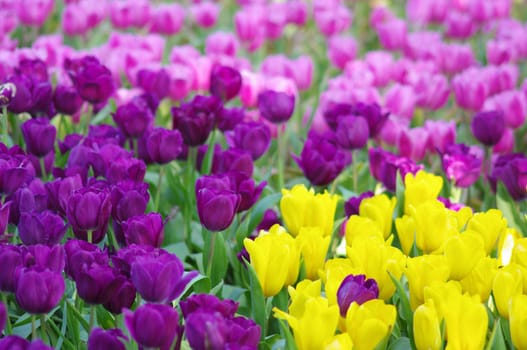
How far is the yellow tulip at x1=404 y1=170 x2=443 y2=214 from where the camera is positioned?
194 cm

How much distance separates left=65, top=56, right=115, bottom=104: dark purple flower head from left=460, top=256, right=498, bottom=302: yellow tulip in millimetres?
1211

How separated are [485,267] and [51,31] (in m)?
3.35

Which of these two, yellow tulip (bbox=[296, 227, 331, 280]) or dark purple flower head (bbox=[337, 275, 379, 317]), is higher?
dark purple flower head (bbox=[337, 275, 379, 317])


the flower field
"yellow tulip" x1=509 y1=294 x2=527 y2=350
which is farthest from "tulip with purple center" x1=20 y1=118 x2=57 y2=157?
"yellow tulip" x1=509 y1=294 x2=527 y2=350

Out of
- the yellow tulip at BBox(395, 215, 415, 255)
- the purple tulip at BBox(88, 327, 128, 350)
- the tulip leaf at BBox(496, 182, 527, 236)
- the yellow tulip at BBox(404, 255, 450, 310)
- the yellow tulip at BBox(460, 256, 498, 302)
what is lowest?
the tulip leaf at BBox(496, 182, 527, 236)

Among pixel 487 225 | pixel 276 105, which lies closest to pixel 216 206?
pixel 487 225

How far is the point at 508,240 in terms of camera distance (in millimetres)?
1776

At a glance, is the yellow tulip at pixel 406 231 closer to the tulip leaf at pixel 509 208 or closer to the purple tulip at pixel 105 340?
the tulip leaf at pixel 509 208

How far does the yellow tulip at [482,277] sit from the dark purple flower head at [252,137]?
794 millimetres

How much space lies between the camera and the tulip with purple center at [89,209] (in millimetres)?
1579

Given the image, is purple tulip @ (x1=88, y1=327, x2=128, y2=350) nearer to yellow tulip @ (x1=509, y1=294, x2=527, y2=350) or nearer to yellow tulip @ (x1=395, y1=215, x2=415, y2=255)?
yellow tulip @ (x1=509, y1=294, x2=527, y2=350)

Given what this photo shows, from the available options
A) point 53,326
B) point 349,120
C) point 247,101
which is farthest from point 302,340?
point 247,101

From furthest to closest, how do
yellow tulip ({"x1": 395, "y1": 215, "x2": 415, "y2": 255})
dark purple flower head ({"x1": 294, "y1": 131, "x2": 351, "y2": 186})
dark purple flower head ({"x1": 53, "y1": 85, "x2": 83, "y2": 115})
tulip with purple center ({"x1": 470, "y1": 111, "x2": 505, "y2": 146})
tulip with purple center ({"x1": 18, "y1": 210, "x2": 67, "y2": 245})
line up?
tulip with purple center ({"x1": 470, "y1": 111, "x2": 505, "y2": 146})
dark purple flower head ({"x1": 53, "y1": 85, "x2": 83, "y2": 115})
dark purple flower head ({"x1": 294, "y1": 131, "x2": 351, "y2": 186})
yellow tulip ({"x1": 395, "y1": 215, "x2": 415, "y2": 255})
tulip with purple center ({"x1": 18, "y1": 210, "x2": 67, "y2": 245})

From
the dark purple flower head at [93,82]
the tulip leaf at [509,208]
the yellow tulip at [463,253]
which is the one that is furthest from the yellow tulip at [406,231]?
the dark purple flower head at [93,82]
